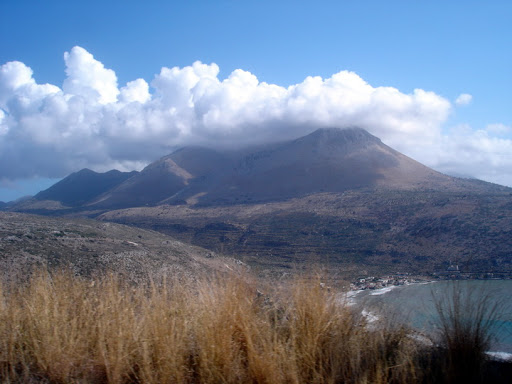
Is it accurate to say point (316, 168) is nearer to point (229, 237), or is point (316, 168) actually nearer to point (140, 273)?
point (229, 237)

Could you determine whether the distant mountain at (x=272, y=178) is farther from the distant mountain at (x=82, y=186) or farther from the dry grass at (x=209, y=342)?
the dry grass at (x=209, y=342)

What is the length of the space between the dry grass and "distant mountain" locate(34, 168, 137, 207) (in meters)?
92.2

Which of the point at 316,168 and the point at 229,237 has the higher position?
the point at 316,168

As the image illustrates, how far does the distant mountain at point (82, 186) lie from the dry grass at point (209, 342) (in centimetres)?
9215

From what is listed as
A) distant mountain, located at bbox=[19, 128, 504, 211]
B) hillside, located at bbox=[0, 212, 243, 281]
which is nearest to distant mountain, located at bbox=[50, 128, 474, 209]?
distant mountain, located at bbox=[19, 128, 504, 211]

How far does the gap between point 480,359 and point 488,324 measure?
431mm

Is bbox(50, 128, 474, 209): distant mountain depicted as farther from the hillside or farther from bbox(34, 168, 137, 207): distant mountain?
the hillside

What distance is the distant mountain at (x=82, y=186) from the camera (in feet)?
314

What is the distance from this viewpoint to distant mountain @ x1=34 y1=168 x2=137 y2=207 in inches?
3767

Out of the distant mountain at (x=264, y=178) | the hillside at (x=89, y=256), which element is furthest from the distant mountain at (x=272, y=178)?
the hillside at (x=89, y=256)

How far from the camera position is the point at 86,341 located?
421cm

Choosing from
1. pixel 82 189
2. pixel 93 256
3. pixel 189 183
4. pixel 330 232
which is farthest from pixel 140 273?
pixel 82 189

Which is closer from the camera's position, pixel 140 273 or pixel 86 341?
pixel 86 341

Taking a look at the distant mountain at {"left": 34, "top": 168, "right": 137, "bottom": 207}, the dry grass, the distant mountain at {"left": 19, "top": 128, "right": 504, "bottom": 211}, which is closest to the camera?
the dry grass
